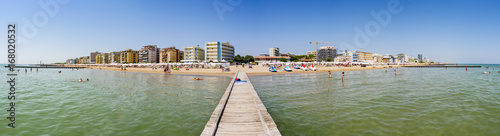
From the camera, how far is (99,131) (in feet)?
25.9

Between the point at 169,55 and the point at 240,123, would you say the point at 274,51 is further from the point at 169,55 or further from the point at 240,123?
the point at 240,123

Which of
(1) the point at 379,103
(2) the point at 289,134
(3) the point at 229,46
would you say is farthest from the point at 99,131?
(3) the point at 229,46

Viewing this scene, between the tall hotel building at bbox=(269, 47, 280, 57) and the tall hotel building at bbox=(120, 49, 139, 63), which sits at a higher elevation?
the tall hotel building at bbox=(269, 47, 280, 57)

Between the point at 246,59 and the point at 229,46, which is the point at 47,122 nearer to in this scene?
the point at 246,59

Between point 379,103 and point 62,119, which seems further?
point 379,103

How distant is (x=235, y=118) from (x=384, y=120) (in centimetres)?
690

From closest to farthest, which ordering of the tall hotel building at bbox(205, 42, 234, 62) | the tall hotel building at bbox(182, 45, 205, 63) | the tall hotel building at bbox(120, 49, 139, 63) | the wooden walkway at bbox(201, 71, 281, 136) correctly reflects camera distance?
1. the wooden walkway at bbox(201, 71, 281, 136)
2. the tall hotel building at bbox(205, 42, 234, 62)
3. the tall hotel building at bbox(182, 45, 205, 63)
4. the tall hotel building at bbox(120, 49, 139, 63)

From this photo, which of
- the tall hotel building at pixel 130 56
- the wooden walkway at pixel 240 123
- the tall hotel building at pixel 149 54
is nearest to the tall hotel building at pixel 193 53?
the tall hotel building at pixel 149 54

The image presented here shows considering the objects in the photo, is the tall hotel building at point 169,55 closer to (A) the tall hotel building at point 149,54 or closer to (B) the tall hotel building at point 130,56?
(A) the tall hotel building at point 149,54

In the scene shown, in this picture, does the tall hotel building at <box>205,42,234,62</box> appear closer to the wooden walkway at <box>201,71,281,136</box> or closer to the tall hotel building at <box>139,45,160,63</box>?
the tall hotel building at <box>139,45,160,63</box>

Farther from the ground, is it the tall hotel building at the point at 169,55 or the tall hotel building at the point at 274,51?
the tall hotel building at the point at 274,51

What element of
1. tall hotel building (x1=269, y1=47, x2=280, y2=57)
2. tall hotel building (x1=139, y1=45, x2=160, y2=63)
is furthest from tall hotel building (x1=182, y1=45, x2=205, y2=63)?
tall hotel building (x1=269, y1=47, x2=280, y2=57)

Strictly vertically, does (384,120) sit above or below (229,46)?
below

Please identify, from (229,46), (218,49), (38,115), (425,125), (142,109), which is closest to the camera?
(425,125)
